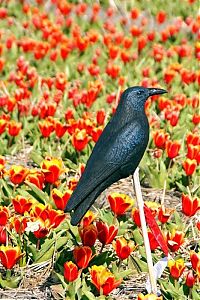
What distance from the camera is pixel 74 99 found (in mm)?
5605

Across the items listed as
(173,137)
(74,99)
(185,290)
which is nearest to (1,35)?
(74,99)

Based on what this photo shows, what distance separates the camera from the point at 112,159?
301 centimetres

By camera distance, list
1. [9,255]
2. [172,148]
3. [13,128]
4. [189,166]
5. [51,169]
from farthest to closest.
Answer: [13,128], [172,148], [189,166], [51,169], [9,255]

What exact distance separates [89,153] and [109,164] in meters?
1.86

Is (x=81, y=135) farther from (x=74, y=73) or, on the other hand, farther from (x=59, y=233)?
(x=74, y=73)

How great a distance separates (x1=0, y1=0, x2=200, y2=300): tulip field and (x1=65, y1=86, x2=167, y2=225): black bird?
28 cm

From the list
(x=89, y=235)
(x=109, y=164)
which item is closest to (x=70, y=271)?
(x=89, y=235)

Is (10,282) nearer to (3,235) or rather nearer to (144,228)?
(3,235)

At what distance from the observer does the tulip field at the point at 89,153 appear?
3.37 m

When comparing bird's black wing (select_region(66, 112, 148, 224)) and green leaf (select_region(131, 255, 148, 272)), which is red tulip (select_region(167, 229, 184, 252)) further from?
bird's black wing (select_region(66, 112, 148, 224))

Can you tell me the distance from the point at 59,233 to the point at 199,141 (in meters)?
1.28

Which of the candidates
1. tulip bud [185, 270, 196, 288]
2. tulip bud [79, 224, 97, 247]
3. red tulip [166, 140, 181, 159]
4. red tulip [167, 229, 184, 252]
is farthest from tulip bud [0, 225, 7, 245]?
red tulip [166, 140, 181, 159]

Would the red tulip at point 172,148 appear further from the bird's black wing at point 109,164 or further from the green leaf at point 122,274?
the bird's black wing at point 109,164

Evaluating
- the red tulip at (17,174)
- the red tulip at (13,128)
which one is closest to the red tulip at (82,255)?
the red tulip at (17,174)
